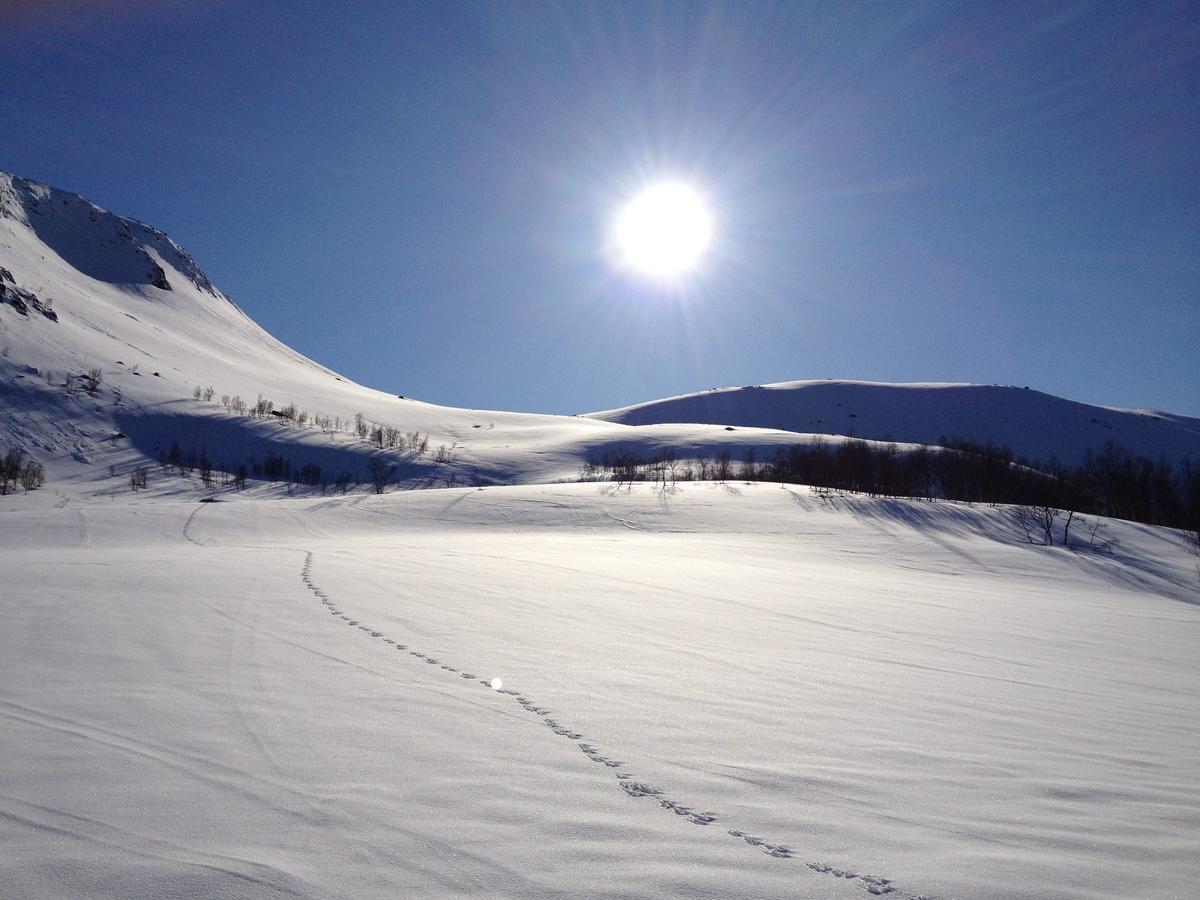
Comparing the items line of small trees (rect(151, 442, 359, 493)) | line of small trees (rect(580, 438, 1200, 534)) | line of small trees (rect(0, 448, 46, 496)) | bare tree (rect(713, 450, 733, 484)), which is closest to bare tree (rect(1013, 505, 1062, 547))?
line of small trees (rect(580, 438, 1200, 534))

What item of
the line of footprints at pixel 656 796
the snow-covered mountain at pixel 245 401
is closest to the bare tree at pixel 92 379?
the snow-covered mountain at pixel 245 401

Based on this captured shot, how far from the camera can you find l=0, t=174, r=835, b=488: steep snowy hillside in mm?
50719

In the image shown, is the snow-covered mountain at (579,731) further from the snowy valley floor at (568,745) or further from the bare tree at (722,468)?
the bare tree at (722,468)

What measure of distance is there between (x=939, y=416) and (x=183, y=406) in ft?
385

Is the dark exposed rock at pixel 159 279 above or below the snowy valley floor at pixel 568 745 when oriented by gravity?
above

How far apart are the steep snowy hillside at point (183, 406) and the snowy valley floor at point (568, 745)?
1727 inches

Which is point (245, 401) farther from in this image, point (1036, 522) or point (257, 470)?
point (1036, 522)

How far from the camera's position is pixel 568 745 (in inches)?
132

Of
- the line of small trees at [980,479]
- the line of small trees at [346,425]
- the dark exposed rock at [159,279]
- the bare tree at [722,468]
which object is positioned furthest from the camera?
the dark exposed rock at [159,279]

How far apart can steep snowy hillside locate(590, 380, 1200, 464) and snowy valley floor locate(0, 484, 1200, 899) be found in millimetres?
97357

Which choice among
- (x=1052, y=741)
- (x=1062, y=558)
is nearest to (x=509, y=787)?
(x=1052, y=741)

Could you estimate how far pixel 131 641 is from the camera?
5.12 m

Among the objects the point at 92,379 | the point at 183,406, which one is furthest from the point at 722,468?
the point at 92,379

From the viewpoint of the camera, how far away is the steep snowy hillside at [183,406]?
50719 millimetres
